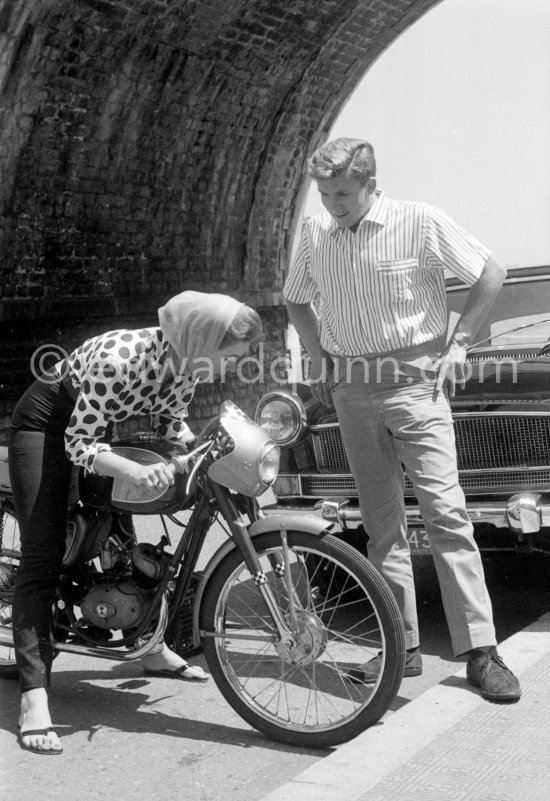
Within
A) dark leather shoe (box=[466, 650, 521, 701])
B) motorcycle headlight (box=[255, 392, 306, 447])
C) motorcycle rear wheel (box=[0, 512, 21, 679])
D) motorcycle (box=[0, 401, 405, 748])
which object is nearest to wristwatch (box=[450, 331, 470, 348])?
motorcycle (box=[0, 401, 405, 748])

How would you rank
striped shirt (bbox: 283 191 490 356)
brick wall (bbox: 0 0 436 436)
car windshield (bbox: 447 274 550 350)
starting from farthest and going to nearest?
brick wall (bbox: 0 0 436 436), car windshield (bbox: 447 274 550 350), striped shirt (bbox: 283 191 490 356)

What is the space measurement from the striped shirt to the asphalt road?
1385 millimetres

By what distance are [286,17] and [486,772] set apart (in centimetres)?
1063

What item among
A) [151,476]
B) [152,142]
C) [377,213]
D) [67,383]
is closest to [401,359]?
[377,213]

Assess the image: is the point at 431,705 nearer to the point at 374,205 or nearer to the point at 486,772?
the point at 486,772

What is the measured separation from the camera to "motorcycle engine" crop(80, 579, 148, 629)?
3875 mm

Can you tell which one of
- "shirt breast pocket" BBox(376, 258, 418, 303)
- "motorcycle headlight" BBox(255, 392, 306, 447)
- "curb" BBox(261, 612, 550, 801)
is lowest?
"curb" BBox(261, 612, 550, 801)

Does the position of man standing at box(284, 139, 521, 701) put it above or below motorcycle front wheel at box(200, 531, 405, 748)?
above

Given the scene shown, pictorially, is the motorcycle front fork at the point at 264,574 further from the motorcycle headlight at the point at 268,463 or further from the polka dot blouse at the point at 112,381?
the polka dot blouse at the point at 112,381

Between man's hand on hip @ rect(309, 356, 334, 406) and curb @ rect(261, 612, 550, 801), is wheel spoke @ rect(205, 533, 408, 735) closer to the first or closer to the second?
curb @ rect(261, 612, 550, 801)

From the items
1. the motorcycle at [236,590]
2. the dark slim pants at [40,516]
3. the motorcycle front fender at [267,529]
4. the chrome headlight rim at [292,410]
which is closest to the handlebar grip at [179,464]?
the motorcycle at [236,590]

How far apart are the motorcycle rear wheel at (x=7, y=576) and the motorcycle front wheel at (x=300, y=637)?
3.18ft

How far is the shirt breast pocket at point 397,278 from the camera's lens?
4121mm

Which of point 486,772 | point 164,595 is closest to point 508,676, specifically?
point 486,772
